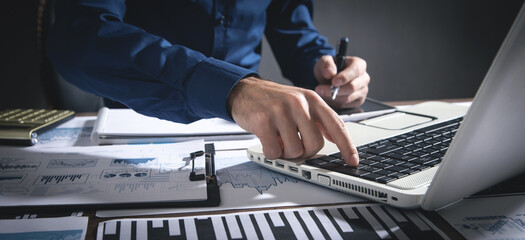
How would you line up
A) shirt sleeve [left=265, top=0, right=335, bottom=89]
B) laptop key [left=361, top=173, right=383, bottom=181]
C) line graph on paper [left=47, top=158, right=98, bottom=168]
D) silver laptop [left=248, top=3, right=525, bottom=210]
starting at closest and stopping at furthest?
1. silver laptop [left=248, top=3, right=525, bottom=210]
2. laptop key [left=361, top=173, right=383, bottom=181]
3. line graph on paper [left=47, top=158, right=98, bottom=168]
4. shirt sleeve [left=265, top=0, right=335, bottom=89]

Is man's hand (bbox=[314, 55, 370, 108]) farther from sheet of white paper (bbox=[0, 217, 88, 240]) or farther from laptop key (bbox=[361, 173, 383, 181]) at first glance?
sheet of white paper (bbox=[0, 217, 88, 240])

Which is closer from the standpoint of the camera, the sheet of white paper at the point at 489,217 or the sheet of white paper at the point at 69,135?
the sheet of white paper at the point at 489,217

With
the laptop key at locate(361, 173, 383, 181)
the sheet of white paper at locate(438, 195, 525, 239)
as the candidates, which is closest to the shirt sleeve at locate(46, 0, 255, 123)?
the laptop key at locate(361, 173, 383, 181)

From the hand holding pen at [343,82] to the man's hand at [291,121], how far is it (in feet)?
1.33

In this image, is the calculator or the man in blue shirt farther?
the calculator

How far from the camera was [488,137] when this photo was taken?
0.43m

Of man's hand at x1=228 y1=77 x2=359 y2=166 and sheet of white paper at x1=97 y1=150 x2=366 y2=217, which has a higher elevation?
man's hand at x1=228 y1=77 x2=359 y2=166

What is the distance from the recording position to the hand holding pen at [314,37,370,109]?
96 centimetres

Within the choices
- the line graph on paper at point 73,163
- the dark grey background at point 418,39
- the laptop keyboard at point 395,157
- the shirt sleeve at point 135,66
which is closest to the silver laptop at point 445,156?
the laptop keyboard at point 395,157

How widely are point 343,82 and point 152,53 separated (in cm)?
46

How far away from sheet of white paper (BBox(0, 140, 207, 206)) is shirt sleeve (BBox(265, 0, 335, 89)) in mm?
691

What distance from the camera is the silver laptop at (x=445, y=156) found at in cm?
38

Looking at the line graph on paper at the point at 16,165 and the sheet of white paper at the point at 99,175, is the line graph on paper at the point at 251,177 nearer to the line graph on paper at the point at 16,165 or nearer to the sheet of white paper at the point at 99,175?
the sheet of white paper at the point at 99,175

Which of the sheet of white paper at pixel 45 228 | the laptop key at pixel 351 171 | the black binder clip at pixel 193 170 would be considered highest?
the laptop key at pixel 351 171
